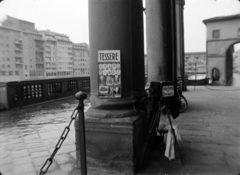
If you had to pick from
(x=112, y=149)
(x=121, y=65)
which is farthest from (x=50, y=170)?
(x=121, y=65)

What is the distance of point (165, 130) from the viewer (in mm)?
3734

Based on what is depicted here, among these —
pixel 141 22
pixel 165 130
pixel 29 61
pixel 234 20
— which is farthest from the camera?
pixel 29 61

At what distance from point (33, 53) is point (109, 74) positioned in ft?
342

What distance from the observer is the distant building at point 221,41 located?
30.5 m

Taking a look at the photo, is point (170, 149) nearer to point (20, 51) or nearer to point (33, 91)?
point (33, 91)

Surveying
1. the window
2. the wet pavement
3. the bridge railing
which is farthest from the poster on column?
the window

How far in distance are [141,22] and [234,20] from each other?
1275 inches

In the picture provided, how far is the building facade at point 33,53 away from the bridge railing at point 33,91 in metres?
62.8

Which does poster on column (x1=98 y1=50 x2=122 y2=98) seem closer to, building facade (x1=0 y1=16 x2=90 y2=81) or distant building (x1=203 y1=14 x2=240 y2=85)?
distant building (x1=203 y1=14 x2=240 y2=85)

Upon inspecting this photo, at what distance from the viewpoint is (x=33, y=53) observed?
98.9 m

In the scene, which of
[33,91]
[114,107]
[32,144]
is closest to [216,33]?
[33,91]

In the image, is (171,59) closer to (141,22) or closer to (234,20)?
(141,22)

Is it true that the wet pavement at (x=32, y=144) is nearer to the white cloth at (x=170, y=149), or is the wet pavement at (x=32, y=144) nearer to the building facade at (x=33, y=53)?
the white cloth at (x=170, y=149)

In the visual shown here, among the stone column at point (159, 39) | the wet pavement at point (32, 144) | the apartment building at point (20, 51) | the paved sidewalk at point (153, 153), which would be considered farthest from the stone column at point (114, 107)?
the apartment building at point (20, 51)
